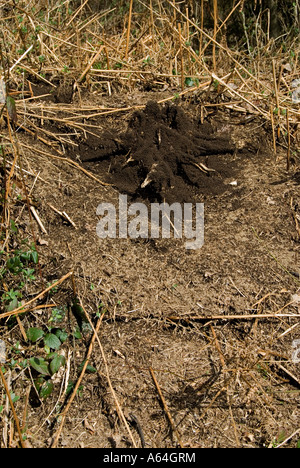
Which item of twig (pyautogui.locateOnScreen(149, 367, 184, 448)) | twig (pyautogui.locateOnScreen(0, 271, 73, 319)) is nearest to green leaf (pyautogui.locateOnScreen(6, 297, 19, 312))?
twig (pyautogui.locateOnScreen(0, 271, 73, 319))

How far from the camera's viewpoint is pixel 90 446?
6.82 ft

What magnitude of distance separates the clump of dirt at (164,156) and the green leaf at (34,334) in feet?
3.31

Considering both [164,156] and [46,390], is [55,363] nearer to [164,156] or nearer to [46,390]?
[46,390]

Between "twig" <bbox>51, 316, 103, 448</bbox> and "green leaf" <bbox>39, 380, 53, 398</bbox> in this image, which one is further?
"green leaf" <bbox>39, 380, 53, 398</bbox>

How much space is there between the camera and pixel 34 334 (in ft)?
7.61

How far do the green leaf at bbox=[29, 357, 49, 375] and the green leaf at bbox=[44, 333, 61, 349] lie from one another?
0.25 ft

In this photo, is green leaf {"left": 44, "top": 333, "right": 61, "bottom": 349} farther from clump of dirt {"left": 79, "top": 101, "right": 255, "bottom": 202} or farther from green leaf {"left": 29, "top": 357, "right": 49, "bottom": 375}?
clump of dirt {"left": 79, "top": 101, "right": 255, "bottom": 202}

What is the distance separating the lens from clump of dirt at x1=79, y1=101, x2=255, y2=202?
2934mm

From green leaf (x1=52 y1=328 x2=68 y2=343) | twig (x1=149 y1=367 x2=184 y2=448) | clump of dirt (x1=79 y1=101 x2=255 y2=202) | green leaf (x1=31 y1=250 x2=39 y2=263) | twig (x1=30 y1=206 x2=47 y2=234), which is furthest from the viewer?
clump of dirt (x1=79 y1=101 x2=255 y2=202)

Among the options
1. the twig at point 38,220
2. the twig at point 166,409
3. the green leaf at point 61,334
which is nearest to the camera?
the twig at point 166,409

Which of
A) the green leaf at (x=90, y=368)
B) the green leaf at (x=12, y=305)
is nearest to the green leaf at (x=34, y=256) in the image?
the green leaf at (x=12, y=305)

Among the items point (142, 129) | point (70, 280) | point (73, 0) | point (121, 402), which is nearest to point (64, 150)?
point (142, 129)

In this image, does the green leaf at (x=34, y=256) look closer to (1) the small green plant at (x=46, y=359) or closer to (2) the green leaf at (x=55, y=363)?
(1) the small green plant at (x=46, y=359)

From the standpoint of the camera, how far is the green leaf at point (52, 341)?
230 centimetres
